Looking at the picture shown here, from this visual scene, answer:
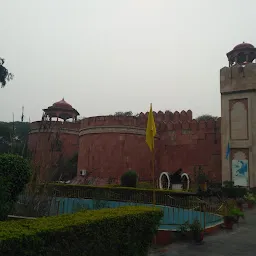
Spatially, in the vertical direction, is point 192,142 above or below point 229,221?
above

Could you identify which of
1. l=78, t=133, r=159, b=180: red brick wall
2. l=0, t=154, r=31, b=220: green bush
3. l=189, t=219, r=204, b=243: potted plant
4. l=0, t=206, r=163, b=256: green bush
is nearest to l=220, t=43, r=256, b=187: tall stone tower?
l=78, t=133, r=159, b=180: red brick wall

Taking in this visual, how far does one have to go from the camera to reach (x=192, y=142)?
21875 millimetres

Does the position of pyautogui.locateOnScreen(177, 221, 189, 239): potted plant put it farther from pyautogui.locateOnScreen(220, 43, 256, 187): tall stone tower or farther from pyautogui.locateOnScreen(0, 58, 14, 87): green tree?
pyautogui.locateOnScreen(0, 58, 14, 87): green tree

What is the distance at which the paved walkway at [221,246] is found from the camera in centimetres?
584

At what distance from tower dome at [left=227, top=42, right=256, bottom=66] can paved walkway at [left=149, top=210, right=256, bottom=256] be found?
14705mm

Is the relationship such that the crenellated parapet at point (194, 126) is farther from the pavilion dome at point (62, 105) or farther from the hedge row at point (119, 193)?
the pavilion dome at point (62, 105)

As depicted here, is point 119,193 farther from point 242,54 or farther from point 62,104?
point 62,104

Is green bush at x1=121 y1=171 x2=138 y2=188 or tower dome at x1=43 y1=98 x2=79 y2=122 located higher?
tower dome at x1=43 y1=98 x2=79 y2=122

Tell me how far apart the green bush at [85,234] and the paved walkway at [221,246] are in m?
1.12

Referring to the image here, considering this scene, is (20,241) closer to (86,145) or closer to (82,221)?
(82,221)

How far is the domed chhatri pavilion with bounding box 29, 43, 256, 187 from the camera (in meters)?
18.0

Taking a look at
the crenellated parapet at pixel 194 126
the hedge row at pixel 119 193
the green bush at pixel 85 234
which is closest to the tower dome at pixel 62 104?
the crenellated parapet at pixel 194 126

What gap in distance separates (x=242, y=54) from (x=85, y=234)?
19.3m

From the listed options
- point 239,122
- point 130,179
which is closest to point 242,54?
point 239,122
